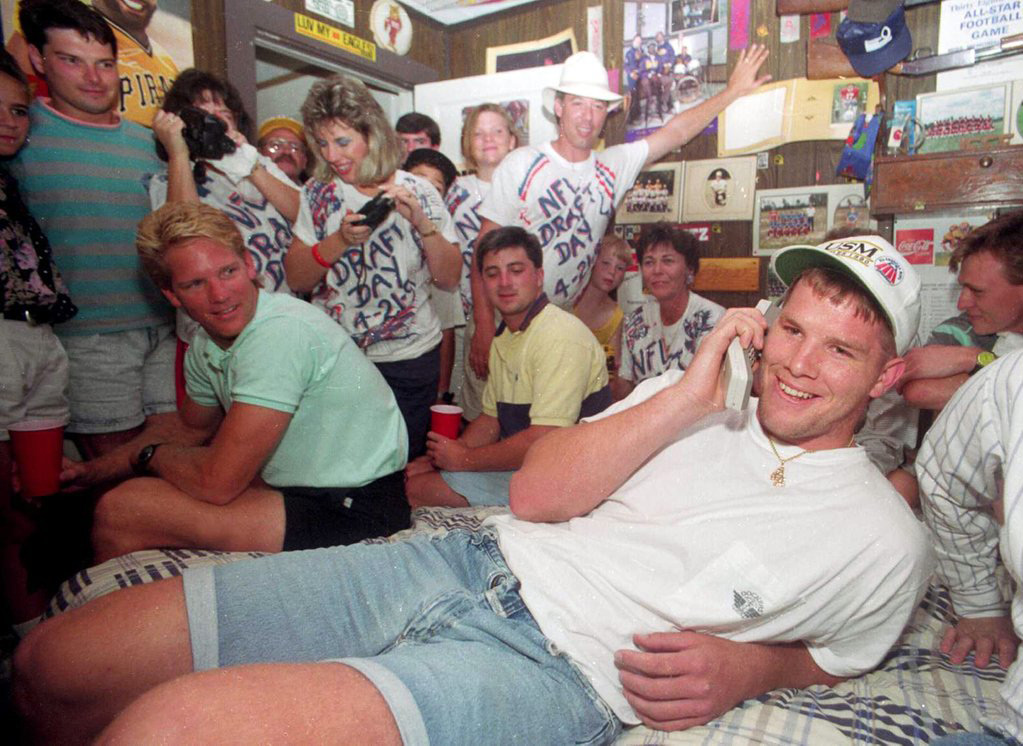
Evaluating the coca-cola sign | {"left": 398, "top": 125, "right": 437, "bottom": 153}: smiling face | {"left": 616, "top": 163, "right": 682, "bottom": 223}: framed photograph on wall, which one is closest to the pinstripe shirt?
the coca-cola sign

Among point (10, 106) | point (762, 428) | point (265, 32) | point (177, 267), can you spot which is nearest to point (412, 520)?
point (177, 267)

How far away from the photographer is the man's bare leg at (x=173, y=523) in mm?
1268

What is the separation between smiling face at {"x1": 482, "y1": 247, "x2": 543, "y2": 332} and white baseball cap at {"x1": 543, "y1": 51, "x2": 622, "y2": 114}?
0.54 metres

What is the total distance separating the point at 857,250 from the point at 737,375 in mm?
268

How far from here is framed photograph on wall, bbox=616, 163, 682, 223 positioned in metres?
2.02

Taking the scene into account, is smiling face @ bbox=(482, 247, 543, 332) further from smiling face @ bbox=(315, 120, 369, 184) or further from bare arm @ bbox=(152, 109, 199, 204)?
bare arm @ bbox=(152, 109, 199, 204)

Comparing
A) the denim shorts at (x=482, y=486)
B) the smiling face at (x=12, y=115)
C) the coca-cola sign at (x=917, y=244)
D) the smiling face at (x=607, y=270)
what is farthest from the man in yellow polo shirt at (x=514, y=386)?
the smiling face at (x=12, y=115)

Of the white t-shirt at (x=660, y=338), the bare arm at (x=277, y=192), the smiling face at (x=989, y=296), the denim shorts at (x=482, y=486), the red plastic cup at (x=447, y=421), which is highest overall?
the bare arm at (x=277, y=192)

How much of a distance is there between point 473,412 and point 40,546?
1.15 m

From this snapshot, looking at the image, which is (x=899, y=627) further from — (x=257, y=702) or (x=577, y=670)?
(x=257, y=702)

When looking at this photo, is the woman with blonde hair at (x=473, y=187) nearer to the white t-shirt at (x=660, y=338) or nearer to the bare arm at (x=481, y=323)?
the bare arm at (x=481, y=323)

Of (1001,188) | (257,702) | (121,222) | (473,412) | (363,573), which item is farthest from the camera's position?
(473,412)

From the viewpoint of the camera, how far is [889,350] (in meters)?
0.93

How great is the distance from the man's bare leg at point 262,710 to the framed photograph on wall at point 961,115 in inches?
76.7
